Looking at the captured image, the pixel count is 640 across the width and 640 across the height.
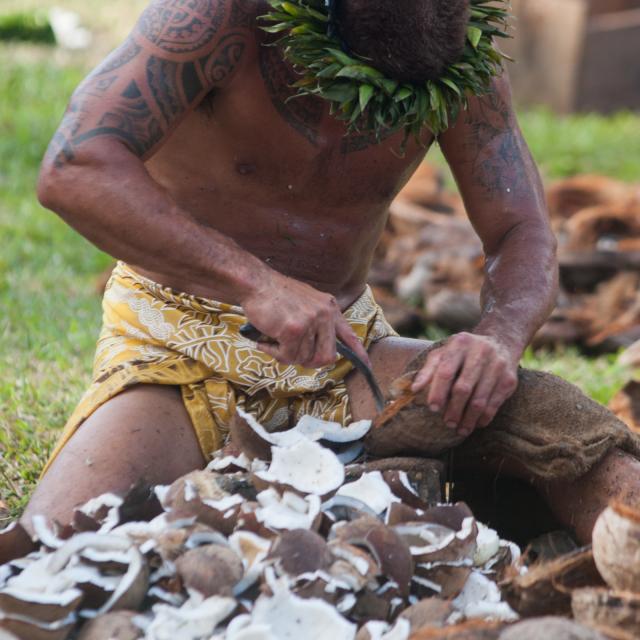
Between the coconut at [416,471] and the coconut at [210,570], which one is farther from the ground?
the coconut at [210,570]

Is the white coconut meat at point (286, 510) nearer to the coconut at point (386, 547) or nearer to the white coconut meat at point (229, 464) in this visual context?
the coconut at point (386, 547)

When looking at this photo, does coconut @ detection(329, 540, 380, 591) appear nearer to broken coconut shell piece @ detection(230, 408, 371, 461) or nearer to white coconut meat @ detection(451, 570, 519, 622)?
white coconut meat @ detection(451, 570, 519, 622)

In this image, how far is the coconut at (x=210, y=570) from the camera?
7.80 feet

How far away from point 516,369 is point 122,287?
3.97 ft

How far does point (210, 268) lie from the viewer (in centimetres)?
294

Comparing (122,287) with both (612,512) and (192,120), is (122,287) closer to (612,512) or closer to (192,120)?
(192,120)

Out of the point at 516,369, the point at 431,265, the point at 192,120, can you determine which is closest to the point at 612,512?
the point at 516,369

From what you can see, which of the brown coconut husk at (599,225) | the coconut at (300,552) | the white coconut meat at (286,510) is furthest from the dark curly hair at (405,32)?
the brown coconut husk at (599,225)

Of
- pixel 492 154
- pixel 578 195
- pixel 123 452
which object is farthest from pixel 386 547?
pixel 578 195

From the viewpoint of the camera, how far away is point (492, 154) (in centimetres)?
365

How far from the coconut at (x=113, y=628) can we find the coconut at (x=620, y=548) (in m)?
0.92

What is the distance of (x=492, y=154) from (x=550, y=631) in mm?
1924

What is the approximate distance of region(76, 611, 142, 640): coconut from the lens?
2311mm

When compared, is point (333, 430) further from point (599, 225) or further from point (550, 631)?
point (599, 225)
